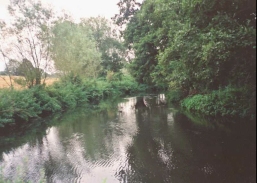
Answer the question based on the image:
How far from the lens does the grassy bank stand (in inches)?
618

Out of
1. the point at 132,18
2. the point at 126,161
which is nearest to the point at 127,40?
the point at 132,18

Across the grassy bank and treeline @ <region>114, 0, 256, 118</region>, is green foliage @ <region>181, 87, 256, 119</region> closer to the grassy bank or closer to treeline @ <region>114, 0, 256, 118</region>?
treeline @ <region>114, 0, 256, 118</region>

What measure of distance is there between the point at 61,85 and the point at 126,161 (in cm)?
2068

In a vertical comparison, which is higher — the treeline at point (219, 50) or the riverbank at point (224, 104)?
the treeline at point (219, 50)

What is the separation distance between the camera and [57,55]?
2772 centimetres

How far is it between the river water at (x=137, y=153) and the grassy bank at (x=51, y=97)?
224 centimetres

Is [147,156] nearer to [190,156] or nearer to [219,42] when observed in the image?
[190,156]

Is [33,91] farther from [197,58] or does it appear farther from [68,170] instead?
[197,58]

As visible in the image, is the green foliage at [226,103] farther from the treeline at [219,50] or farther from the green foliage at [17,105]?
the green foliage at [17,105]

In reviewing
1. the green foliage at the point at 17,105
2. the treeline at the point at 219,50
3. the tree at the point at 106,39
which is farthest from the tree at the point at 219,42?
the tree at the point at 106,39

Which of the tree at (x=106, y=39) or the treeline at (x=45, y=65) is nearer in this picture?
the treeline at (x=45, y=65)

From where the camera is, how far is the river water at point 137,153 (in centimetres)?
719

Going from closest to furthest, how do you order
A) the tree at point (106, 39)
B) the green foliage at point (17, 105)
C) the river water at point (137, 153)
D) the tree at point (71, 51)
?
the river water at point (137, 153), the green foliage at point (17, 105), the tree at point (71, 51), the tree at point (106, 39)

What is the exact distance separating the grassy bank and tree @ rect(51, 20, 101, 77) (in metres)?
1.65
